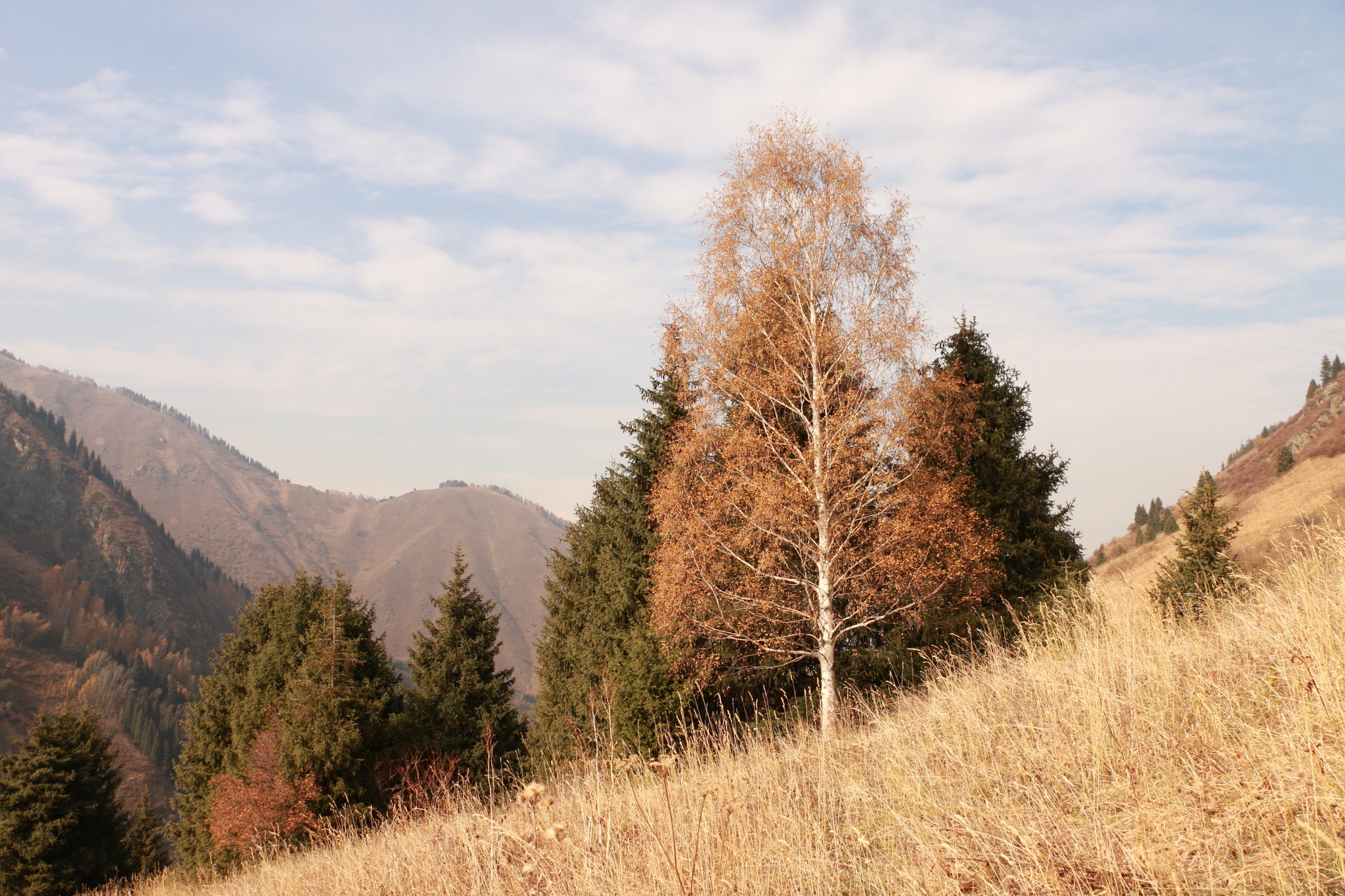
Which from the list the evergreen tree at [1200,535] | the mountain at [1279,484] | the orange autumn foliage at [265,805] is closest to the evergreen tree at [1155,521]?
the mountain at [1279,484]

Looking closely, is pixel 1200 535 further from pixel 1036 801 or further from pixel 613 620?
pixel 1036 801

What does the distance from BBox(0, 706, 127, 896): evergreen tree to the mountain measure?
43.9 m

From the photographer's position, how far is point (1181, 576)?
70.1 feet

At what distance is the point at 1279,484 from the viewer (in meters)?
63.0

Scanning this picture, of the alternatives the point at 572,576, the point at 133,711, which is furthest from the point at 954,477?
the point at 133,711

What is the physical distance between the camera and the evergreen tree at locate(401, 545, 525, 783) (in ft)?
96.9

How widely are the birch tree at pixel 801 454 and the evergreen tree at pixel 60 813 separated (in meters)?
32.2

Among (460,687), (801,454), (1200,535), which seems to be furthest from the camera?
(460,687)

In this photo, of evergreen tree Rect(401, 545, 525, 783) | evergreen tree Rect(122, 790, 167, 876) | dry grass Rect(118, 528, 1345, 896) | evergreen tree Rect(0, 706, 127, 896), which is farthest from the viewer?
evergreen tree Rect(122, 790, 167, 876)

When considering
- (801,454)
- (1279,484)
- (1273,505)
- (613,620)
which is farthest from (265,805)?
(1279,484)

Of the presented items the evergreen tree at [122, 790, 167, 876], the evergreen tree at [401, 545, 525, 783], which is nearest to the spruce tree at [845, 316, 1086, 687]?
the evergreen tree at [401, 545, 525, 783]

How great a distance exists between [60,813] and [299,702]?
17.1 m

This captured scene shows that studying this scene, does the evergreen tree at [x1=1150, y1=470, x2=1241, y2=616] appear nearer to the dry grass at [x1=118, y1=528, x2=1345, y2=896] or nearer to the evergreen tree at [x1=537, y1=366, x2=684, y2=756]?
the evergreen tree at [x1=537, y1=366, x2=684, y2=756]

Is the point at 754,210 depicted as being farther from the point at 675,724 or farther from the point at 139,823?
the point at 139,823
